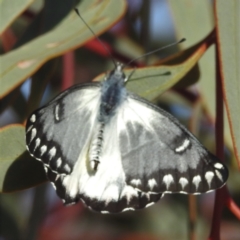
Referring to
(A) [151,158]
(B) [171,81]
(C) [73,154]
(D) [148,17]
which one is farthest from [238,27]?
(D) [148,17]

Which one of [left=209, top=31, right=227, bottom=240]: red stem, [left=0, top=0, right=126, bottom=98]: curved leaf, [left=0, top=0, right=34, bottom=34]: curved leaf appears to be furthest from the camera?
[left=0, top=0, right=34, bottom=34]: curved leaf

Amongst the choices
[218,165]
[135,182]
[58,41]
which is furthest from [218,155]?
[58,41]

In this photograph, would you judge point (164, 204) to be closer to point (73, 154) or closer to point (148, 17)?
point (148, 17)

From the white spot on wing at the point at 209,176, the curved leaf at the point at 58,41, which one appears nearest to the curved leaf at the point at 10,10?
the curved leaf at the point at 58,41

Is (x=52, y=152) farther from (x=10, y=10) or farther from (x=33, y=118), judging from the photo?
(x=10, y=10)

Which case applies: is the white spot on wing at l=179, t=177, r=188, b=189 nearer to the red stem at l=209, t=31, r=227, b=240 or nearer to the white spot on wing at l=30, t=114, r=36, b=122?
the red stem at l=209, t=31, r=227, b=240

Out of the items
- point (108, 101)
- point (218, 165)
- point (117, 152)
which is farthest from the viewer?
point (108, 101)

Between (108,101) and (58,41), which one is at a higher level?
(58,41)

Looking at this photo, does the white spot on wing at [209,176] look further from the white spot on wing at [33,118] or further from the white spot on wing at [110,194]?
the white spot on wing at [33,118]

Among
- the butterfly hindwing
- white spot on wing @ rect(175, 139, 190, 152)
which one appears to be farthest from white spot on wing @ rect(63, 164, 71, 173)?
white spot on wing @ rect(175, 139, 190, 152)
